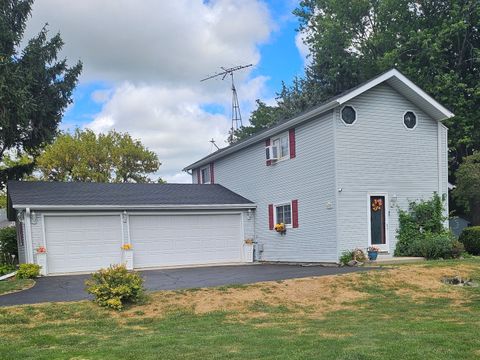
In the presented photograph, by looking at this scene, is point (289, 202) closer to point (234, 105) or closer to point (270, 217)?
point (270, 217)

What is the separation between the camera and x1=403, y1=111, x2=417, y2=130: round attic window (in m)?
15.6

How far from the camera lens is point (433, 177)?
15.9m

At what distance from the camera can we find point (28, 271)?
13633 millimetres

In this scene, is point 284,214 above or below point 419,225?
above

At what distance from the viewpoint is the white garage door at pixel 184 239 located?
16734mm

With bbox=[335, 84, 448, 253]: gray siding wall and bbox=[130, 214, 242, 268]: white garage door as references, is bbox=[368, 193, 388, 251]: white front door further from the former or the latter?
bbox=[130, 214, 242, 268]: white garage door

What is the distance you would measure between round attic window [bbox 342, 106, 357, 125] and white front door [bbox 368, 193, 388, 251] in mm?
2539

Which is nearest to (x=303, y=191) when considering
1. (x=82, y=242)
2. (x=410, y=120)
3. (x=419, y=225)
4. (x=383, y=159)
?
(x=383, y=159)

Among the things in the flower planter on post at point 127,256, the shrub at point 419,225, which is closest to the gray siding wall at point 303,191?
the shrub at point 419,225

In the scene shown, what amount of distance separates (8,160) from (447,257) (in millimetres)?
30241

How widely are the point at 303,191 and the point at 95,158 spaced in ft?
82.3

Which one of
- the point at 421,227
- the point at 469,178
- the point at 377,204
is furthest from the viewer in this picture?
the point at 469,178

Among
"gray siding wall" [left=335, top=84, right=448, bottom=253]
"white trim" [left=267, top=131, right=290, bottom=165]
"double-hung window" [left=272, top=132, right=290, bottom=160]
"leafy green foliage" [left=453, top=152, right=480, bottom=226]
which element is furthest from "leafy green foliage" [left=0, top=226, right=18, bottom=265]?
"leafy green foliage" [left=453, top=152, right=480, bottom=226]

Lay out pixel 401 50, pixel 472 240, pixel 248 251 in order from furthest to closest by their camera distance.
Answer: pixel 401 50, pixel 248 251, pixel 472 240
